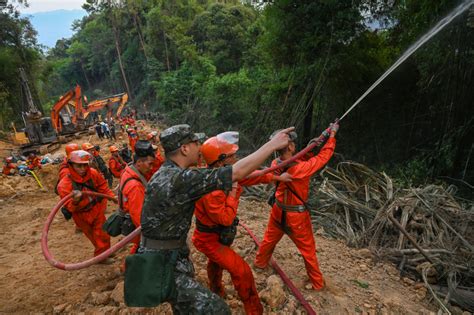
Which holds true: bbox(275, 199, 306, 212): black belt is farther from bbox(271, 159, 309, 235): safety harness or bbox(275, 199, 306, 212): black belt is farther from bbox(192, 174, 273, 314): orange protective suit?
bbox(192, 174, 273, 314): orange protective suit

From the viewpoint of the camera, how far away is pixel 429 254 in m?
4.21

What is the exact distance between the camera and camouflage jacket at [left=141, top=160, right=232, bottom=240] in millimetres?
1964

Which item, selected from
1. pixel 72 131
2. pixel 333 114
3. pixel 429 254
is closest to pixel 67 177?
pixel 429 254

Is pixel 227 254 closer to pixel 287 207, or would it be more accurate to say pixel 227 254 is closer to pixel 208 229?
pixel 208 229

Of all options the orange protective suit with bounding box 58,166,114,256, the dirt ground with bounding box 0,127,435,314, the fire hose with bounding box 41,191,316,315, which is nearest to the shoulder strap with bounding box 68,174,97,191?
the orange protective suit with bounding box 58,166,114,256

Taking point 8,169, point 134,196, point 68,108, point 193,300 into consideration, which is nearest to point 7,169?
point 8,169

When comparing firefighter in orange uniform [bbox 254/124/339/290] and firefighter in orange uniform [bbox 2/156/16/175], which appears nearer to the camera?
firefighter in orange uniform [bbox 254/124/339/290]

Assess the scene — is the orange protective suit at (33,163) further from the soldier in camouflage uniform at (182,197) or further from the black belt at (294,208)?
the soldier in camouflage uniform at (182,197)

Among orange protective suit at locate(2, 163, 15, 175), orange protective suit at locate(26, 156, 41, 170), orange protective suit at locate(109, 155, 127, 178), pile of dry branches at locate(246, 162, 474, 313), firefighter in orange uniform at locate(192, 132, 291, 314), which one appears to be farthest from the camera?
orange protective suit at locate(26, 156, 41, 170)

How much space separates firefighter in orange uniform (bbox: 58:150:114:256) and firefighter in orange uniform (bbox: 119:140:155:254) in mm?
1215

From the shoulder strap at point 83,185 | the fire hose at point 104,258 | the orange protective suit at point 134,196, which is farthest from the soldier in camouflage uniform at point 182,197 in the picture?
the shoulder strap at point 83,185

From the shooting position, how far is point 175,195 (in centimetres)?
204

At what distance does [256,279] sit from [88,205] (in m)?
2.67

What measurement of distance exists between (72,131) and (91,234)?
17205 millimetres
